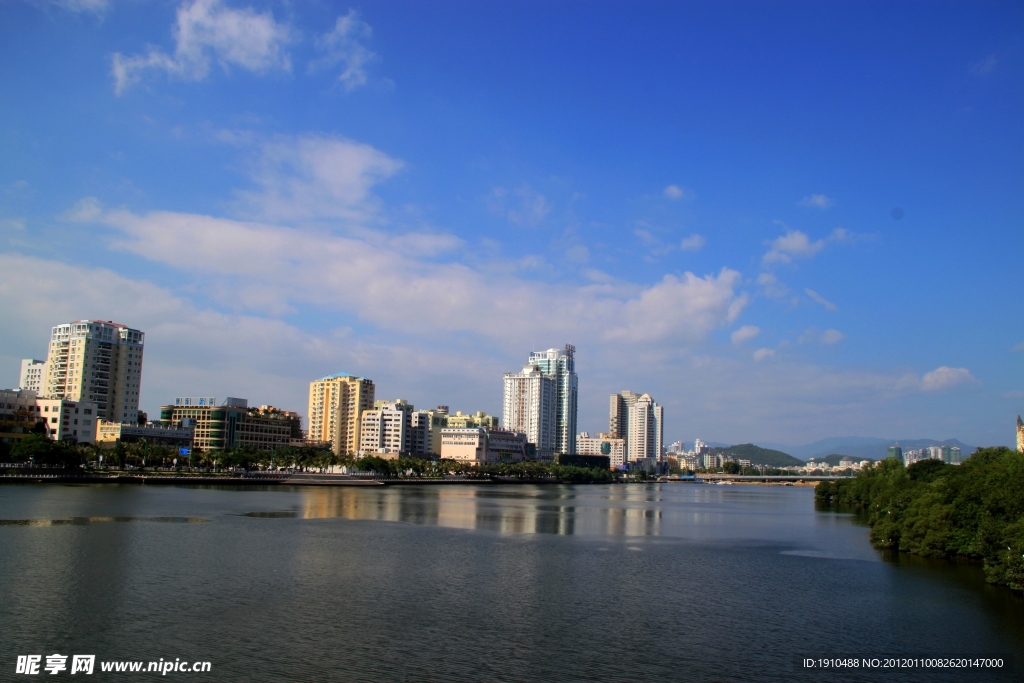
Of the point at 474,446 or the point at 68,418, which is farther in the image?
the point at 474,446

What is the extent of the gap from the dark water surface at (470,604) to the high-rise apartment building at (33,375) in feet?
336

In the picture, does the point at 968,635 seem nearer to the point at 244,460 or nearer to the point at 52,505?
the point at 52,505

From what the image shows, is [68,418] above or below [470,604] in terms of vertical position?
above

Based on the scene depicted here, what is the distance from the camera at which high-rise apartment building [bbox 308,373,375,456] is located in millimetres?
167500

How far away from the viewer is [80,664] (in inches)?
656

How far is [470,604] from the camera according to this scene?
76.5ft

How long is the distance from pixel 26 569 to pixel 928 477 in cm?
5862

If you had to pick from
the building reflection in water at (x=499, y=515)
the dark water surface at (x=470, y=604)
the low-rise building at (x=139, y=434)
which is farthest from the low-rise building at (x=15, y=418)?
the dark water surface at (x=470, y=604)

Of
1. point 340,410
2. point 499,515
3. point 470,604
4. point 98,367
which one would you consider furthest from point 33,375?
point 470,604

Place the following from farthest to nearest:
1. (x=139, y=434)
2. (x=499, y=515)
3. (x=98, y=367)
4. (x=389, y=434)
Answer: (x=389, y=434) → (x=98, y=367) → (x=139, y=434) → (x=499, y=515)

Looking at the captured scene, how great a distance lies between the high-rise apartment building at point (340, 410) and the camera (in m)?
168

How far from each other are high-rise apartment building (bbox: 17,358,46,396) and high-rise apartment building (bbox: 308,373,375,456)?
178 ft

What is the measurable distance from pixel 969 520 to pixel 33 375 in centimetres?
14045

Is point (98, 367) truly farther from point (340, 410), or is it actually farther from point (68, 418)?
point (340, 410)
